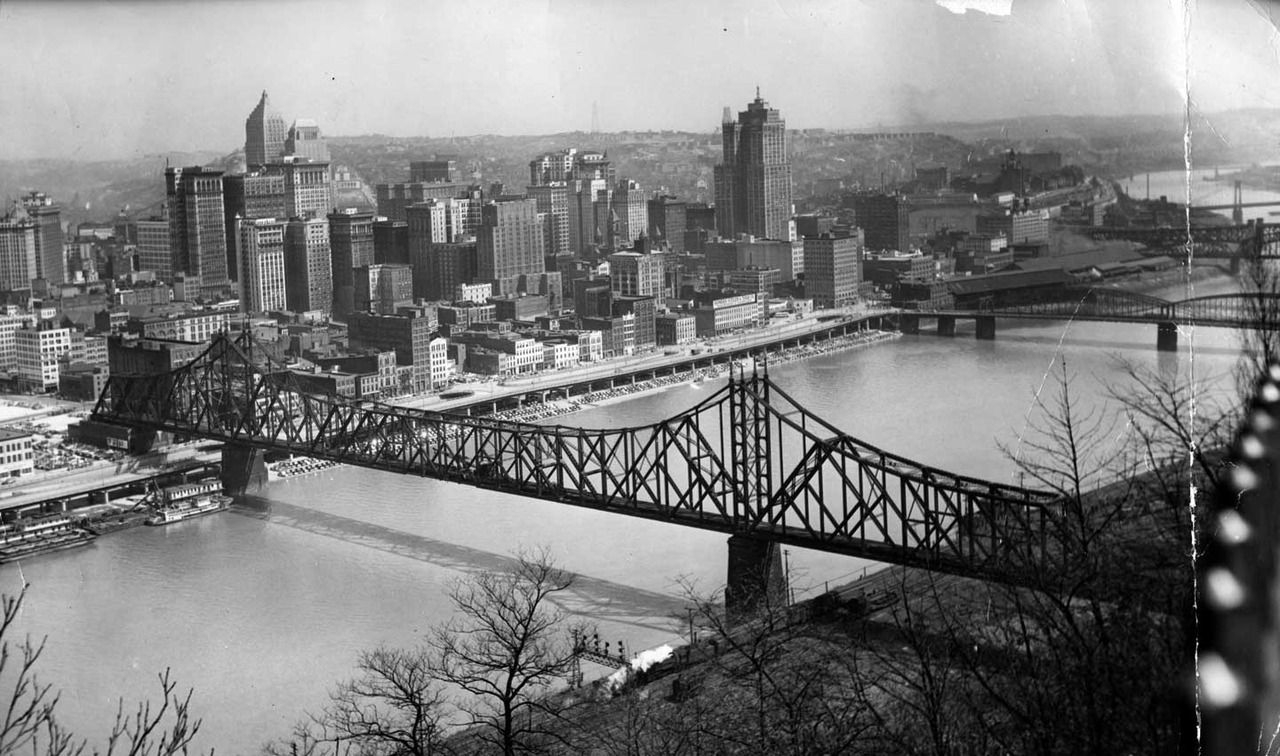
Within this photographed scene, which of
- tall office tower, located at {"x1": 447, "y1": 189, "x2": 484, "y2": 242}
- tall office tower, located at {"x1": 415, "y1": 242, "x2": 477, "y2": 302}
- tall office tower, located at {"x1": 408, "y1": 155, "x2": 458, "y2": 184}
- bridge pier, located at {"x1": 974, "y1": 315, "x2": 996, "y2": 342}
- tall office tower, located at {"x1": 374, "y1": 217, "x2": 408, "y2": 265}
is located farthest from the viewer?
tall office tower, located at {"x1": 447, "y1": 189, "x2": 484, "y2": 242}

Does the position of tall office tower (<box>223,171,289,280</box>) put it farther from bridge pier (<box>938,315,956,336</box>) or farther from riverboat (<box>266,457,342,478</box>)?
bridge pier (<box>938,315,956,336</box>)

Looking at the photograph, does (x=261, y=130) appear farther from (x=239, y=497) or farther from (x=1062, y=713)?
(x=1062, y=713)

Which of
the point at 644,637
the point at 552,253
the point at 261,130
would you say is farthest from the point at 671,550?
the point at 552,253

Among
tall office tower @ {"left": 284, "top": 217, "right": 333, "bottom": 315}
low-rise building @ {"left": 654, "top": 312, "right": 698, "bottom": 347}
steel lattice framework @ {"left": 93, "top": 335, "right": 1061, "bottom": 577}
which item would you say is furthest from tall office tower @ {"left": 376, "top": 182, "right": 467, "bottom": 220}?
steel lattice framework @ {"left": 93, "top": 335, "right": 1061, "bottom": 577}

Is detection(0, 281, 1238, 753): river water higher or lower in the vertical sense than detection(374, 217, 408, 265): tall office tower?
lower

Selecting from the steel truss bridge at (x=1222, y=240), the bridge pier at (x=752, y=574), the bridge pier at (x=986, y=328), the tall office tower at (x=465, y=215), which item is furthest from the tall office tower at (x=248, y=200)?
the bridge pier at (x=752, y=574)

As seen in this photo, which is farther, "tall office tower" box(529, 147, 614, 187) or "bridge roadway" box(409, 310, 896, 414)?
"tall office tower" box(529, 147, 614, 187)
